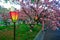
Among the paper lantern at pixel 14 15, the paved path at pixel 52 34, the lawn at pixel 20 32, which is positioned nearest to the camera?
the paper lantern at pixel 14 15

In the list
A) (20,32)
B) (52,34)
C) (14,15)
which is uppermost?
(14,15)

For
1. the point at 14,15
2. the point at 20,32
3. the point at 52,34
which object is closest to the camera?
the point at 14,15

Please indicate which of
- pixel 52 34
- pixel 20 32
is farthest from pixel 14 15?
pixel 52 34

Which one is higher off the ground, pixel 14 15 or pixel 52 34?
pixel 14 15

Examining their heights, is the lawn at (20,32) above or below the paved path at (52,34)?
above

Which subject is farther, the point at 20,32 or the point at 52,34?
the point at 52,34

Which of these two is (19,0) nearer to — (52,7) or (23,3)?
(23,3)

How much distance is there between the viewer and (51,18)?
6816 millimetres

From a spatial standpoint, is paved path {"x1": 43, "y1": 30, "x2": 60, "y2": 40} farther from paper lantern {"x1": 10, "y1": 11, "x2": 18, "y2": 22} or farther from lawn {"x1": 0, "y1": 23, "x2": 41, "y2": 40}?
paper lantern {"x1": 10, "y1": 11, "x2": 18, "y2": 22}

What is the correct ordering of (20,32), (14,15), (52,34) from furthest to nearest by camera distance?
1. (52,34)
2. (20,32)
3. (14,15)

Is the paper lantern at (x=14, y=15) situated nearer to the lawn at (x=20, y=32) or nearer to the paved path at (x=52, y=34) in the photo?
the lawn at (x=20, y=32)

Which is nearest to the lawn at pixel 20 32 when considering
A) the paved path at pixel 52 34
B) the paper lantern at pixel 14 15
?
the paper lantern at pixel 14 15

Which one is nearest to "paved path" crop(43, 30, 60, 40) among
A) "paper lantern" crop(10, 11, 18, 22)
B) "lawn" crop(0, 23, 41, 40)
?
"lawn" crop(0, 23, 41, 40)

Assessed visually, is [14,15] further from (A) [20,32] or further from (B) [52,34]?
(B) [52,34]
